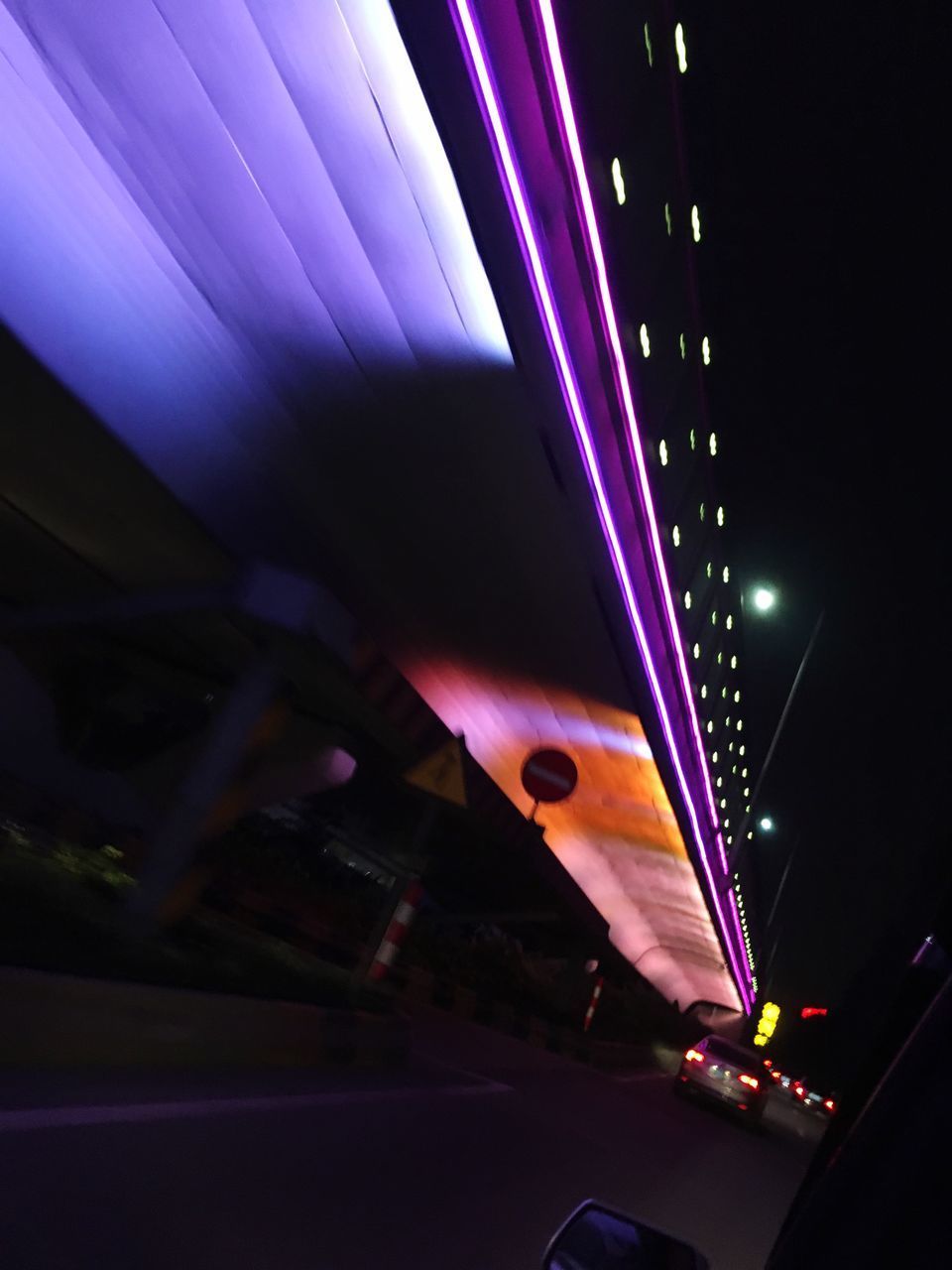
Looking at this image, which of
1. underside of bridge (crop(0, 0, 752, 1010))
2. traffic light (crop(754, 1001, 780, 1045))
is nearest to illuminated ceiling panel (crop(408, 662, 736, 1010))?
underside of bridge (crop(0, 0, 752, 1010))

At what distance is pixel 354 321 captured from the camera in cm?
804

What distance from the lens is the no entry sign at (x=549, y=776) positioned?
1572cm

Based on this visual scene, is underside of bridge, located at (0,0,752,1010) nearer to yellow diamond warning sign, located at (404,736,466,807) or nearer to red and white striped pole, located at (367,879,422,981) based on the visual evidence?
yellow diamond warning sign, located at (404,736,466,807)

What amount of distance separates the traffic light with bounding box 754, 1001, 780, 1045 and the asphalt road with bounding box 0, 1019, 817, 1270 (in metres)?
58.8

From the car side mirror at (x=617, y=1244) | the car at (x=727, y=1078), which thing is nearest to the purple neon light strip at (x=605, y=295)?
the car side mirror at (x=617, y=1244)

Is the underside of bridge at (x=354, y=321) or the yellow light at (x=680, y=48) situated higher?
the yellow light at (x=680, y=48)

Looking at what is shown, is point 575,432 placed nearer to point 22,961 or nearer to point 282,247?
point 282,247

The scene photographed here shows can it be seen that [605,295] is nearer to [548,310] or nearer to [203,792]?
[548,310]

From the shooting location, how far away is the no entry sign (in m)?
15.7

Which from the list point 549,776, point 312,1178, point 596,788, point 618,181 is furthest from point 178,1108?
point 596,788

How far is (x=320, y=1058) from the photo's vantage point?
10.1 m

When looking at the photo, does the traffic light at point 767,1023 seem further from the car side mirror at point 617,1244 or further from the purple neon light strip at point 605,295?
the car side mirror at point 617,1244

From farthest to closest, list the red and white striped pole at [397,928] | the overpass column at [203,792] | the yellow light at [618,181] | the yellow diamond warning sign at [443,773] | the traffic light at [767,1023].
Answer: the traffic light at [767,1023], the red and white striped pole at [397,928], the overpass column at [203,792], the yellow diamond warning sign at [443,773], the yellow light at [618,181]

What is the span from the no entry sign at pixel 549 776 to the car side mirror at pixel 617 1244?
13105 mm
